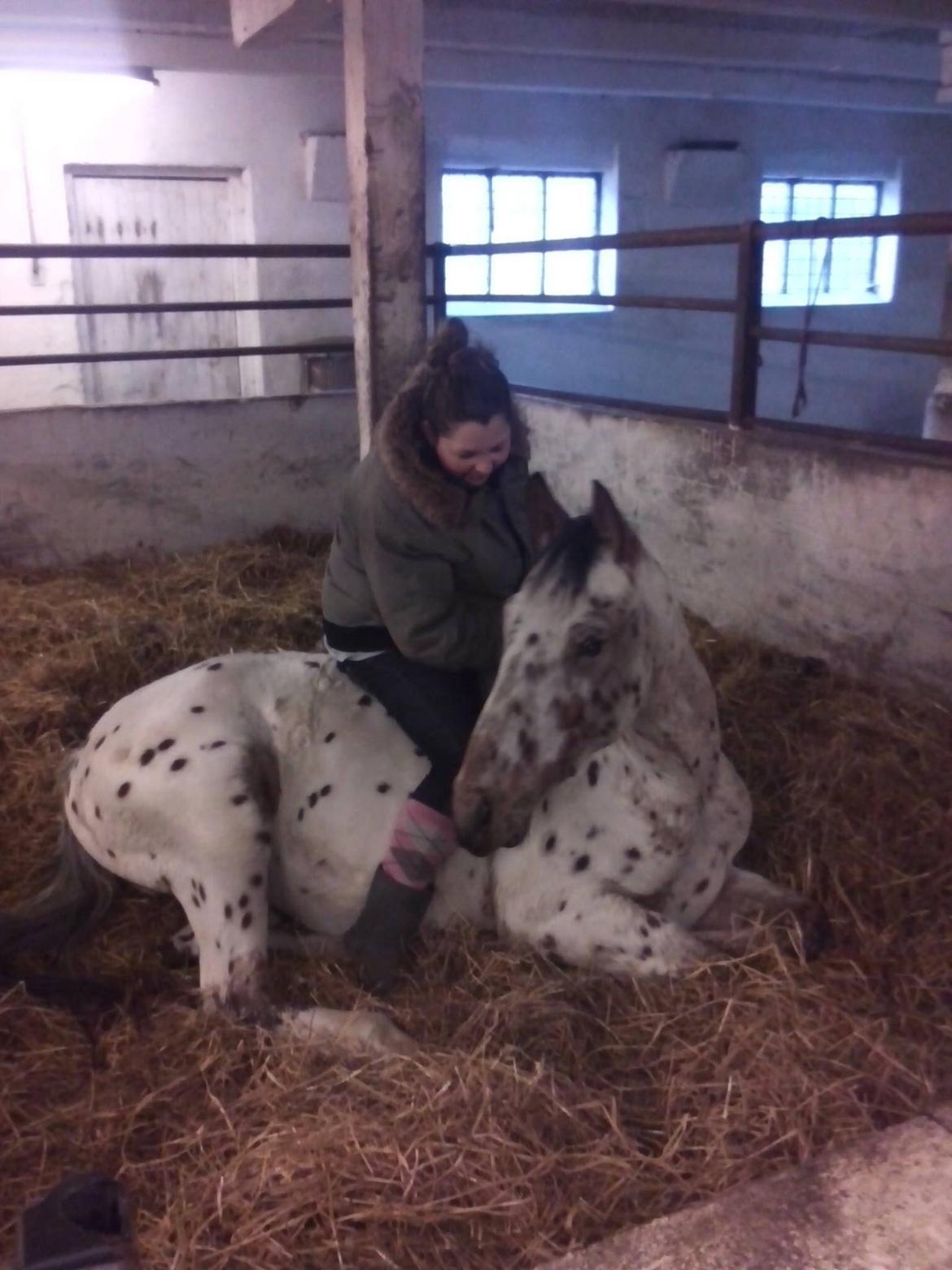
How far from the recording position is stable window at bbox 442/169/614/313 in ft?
29.1

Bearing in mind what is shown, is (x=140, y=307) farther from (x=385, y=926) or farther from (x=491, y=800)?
(x=491, y=800)

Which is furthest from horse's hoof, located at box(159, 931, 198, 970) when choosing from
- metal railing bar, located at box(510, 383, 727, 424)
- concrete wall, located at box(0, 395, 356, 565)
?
concrete wall, located at box(0, 395, 356, 565)

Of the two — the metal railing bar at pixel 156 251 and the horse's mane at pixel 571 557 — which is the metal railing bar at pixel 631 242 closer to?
the metal railing bar at pixel 156 251

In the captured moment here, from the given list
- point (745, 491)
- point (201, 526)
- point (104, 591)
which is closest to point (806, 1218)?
point (745, 491)

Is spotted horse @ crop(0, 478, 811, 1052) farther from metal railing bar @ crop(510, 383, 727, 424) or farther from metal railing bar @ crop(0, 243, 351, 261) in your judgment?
metal railing bar @ crop(0, 243, 351, 261)

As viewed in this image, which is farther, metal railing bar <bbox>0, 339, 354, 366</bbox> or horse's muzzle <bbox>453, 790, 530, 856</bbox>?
metal railing bar <bbox>0, 339, 354, 366</bbox>

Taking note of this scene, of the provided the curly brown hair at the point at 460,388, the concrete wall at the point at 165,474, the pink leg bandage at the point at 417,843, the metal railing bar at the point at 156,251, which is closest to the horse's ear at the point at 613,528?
the curly brown hair at the point at 460,388

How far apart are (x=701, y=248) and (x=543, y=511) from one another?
8073 millimetres

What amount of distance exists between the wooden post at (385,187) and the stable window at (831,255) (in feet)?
22.1

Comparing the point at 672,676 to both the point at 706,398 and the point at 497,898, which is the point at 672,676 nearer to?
the point at 497,898

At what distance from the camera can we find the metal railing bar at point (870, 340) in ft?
11.0

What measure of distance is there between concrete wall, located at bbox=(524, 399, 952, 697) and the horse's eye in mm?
1709

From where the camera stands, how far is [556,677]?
206 cm

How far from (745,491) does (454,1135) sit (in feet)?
9.17
